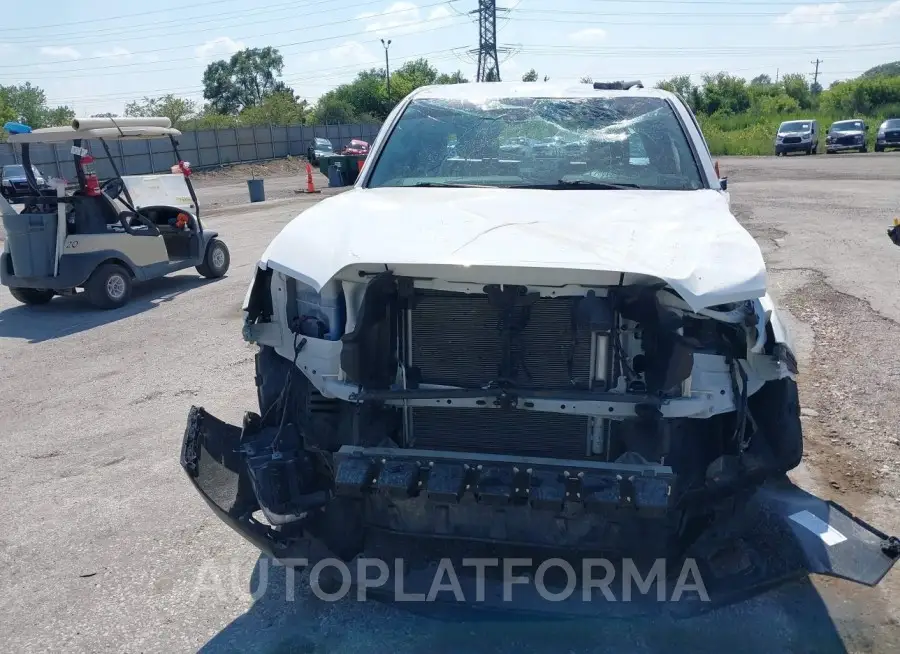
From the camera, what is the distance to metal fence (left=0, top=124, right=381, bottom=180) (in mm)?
28125

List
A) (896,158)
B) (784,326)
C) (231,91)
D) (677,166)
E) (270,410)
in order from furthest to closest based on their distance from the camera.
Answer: (231,91), (896,158), (677,166), (270,410), (784,326)

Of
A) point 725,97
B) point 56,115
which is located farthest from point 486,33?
point 56,115

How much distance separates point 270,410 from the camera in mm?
3422

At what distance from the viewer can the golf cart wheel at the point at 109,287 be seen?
9219 millimetres

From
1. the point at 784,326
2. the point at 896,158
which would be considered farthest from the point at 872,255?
the point at 896,158

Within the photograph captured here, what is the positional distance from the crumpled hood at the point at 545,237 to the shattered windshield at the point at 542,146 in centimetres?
30

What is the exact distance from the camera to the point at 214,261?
1105 cm

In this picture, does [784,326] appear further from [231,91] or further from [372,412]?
[231,91]

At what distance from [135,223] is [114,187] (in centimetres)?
52

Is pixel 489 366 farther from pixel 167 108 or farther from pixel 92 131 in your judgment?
pixel 167 108

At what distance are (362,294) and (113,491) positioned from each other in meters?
2.30

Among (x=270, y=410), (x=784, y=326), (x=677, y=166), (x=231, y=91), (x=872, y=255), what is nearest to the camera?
(x=784, y=326)

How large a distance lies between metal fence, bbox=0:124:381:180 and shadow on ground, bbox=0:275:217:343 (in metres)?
16.9

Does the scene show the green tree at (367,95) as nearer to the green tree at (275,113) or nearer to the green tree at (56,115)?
the green tree at (275,113)
